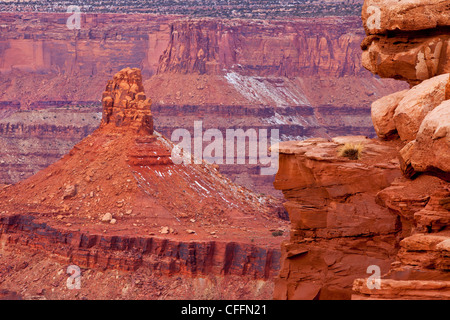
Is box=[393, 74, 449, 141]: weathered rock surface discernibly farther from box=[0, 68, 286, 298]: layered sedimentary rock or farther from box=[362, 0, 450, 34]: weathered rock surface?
box=[0, 68, 286, 298]: layered sedimentary rock

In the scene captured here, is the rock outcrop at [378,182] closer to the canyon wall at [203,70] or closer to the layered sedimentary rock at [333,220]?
the layered sedimentary rock at [333,220]

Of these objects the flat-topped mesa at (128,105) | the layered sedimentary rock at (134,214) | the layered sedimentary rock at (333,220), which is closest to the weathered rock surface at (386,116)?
the layered sedimentary rock at (333,220)

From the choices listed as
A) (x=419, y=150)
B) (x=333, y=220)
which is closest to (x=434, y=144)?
(x=419, y=150)

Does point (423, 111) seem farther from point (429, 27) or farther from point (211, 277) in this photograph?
point (211, 277)

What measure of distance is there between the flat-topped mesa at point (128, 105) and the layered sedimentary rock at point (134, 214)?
71 millimetres

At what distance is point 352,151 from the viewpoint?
24.4 m

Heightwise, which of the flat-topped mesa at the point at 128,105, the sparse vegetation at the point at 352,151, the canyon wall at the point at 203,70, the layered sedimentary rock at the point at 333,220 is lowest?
the layered sedimentary rock at the point at 333,220

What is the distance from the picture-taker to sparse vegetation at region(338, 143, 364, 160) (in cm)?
2428

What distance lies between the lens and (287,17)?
17912cm

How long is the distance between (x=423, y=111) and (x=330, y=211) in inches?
111

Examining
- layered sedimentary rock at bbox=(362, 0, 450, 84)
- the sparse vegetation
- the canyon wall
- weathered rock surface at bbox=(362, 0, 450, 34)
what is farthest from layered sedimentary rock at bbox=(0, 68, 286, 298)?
the canyon wall

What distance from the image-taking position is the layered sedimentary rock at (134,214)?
222ft

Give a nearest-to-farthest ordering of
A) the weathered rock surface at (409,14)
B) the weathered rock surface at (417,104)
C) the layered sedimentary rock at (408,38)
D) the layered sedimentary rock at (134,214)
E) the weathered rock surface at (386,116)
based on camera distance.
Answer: the weathered rock surface at (417,104) → the weathered rock surface at (409,14) → the layered sedimentary rock at (408,38) → the weathered rock surface at (386,116) → the layered sedimentary rock at (134,214)

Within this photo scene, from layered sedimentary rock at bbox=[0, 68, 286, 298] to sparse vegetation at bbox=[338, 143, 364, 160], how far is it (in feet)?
133
